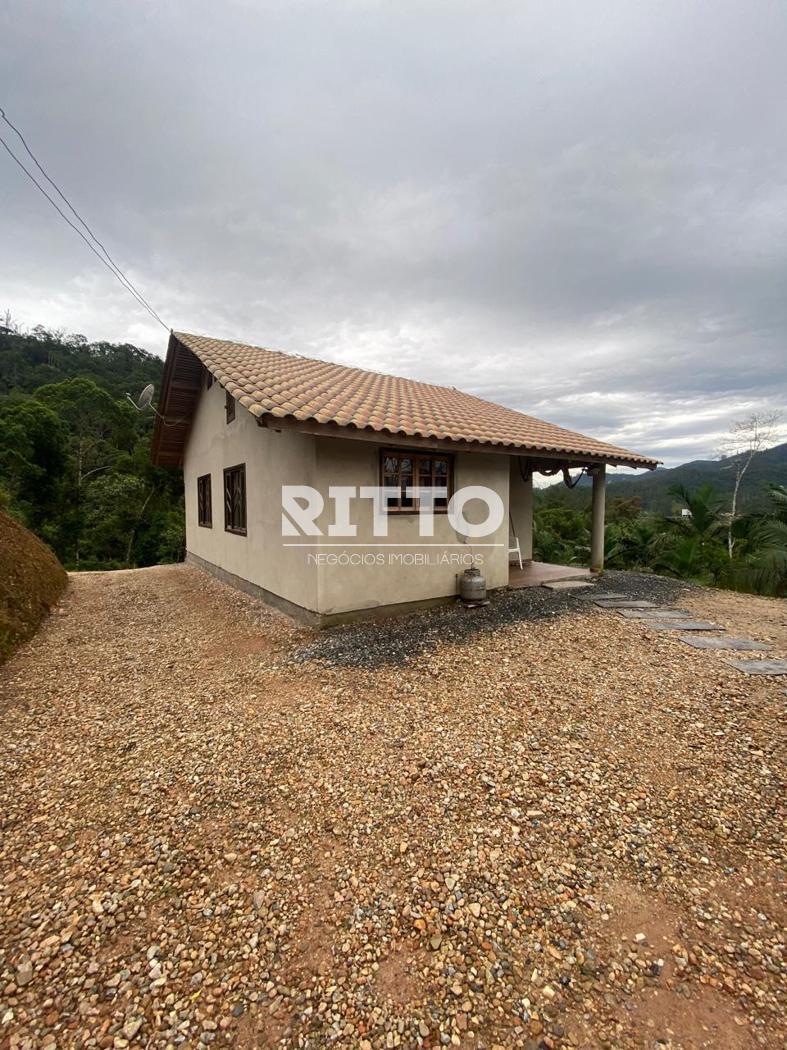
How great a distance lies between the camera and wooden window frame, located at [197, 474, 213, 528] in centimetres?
1124

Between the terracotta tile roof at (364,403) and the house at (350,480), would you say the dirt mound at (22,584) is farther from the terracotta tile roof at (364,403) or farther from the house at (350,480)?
the terracotta tile roof at (364,403)

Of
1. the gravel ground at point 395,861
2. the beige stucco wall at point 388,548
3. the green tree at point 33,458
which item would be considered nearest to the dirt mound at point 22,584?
the gravel ground at point 395,861

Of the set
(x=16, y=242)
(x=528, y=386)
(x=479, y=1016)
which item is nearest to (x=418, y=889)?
(x=479, y=1016)

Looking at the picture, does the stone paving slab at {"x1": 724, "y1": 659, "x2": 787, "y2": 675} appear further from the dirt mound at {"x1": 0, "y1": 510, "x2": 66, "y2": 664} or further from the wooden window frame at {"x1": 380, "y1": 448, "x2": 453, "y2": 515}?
the dirt mound at {"x1": 0, "y1": 510, "x2": 66, "y2": 664}

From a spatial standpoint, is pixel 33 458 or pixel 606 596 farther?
pixel 33 458

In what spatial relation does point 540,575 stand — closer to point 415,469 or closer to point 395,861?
point 415,469

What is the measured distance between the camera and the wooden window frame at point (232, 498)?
28.6ft

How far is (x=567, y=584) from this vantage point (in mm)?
9328

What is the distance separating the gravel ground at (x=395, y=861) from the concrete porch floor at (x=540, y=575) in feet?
14.9

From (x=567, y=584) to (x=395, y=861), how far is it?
26.1 feet

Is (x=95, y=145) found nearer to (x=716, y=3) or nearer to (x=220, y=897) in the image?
(x=716, y=3)

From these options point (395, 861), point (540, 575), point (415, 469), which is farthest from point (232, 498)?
point (395, 861)

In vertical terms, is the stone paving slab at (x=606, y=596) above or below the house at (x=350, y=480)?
below

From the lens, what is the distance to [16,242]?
773cm
